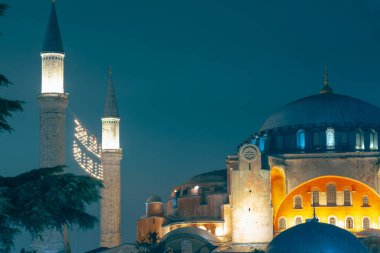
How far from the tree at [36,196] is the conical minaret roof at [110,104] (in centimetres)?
5154

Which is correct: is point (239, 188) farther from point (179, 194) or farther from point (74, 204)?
point (74, 204)

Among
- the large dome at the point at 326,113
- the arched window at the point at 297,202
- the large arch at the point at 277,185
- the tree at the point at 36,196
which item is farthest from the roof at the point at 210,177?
the tree at the point at 36,196

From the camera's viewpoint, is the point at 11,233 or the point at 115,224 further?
the point at 115,224

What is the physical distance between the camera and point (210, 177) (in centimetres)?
6475

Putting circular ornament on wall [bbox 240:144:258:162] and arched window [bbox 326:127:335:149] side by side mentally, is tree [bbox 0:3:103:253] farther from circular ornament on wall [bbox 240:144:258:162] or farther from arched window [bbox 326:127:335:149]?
arched window [bbox 326:127:335:149]

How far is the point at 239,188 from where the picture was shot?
2141 inches

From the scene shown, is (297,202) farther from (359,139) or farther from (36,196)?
(36,196)

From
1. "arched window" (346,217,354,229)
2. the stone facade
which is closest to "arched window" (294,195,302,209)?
"arched window" (346,217,354,229)

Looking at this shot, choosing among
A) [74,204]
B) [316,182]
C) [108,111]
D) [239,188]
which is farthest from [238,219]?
[74,204]

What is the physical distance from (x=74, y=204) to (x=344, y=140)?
46.5 meters

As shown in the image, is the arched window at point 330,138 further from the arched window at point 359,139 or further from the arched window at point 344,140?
the arched window at point 359,139

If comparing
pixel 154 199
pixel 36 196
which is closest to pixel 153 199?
pixel 154 199

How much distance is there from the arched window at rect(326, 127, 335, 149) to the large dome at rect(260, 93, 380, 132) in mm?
489

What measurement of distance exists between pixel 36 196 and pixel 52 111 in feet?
126
